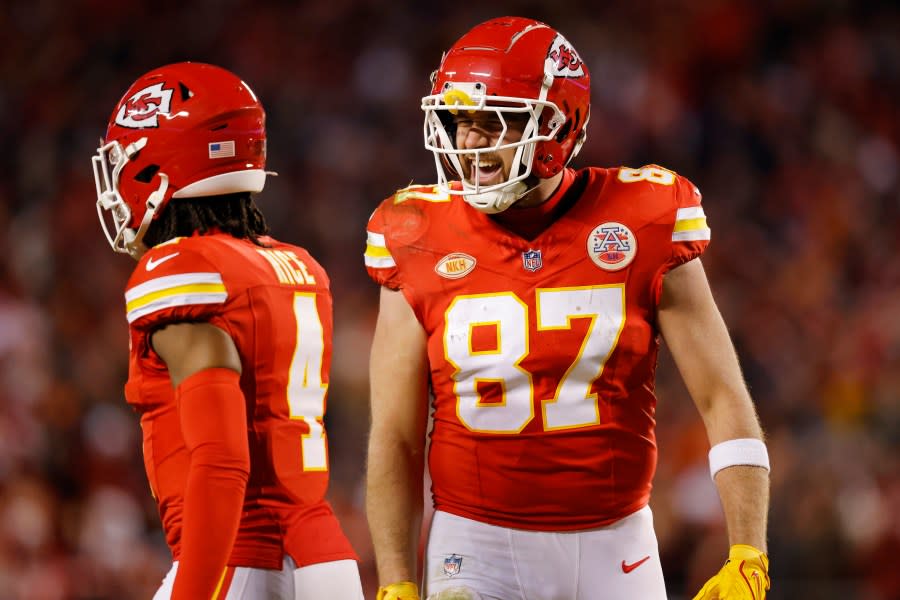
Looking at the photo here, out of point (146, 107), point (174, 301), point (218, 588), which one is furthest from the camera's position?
point (146, 107)

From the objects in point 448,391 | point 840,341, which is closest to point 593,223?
point 448,391

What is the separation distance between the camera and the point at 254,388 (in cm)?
268

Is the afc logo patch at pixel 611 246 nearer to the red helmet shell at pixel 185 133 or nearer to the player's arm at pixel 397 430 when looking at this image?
the player's arm at pixel 397 430

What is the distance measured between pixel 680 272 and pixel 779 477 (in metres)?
3.85

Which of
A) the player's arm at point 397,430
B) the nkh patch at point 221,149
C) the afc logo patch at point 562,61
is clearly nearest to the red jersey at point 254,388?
the player's arm at point 397,430

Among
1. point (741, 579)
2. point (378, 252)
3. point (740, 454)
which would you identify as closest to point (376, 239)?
point (378, 252)

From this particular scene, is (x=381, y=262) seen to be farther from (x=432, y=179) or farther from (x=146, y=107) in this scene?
(x=432, y=179)

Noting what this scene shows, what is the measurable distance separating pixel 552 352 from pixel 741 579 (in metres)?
0.55

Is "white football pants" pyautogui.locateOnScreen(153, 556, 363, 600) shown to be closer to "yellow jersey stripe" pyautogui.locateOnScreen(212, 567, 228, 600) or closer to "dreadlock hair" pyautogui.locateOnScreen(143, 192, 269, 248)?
"yellow jersey stripe" pyautogui.locateOnScreen(212, 567, 228, 600)

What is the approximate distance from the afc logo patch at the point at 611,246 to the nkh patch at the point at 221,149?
0.80 metres

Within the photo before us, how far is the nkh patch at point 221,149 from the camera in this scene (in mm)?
2850

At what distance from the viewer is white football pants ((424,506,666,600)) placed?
8.59 feet

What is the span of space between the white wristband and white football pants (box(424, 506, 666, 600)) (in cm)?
23

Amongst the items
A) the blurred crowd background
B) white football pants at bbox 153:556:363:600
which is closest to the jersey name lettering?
white football pants at bbox 153:556:363:600
